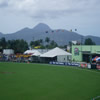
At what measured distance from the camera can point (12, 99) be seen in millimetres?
11492

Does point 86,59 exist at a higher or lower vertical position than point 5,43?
lower

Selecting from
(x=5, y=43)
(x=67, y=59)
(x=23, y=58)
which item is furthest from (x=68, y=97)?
(x=5, y=43)

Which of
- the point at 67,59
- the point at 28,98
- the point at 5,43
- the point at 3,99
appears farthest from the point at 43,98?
the point at 5,43

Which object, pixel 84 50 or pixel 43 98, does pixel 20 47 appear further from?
pixel 43 98

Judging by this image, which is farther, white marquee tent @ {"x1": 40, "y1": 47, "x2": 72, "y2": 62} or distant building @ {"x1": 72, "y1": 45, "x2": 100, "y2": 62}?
white marquee tent @ {"x1": 40, "y1": 47, "x2": 72, "y2": 62}

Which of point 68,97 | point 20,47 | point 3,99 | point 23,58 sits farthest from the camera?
point 20,47

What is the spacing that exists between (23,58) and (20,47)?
36316mm

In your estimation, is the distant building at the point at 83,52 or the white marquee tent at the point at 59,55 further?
the white marquee tent at the point at 59,55

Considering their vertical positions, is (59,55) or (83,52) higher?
(83,52)

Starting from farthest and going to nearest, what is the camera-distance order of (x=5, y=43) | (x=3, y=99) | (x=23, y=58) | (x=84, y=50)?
(x=5, y=43)
(x=23, y=58)
(x=84, y=50)
(x=3, y=99)

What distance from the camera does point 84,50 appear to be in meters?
48.0

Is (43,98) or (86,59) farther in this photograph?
(86,59)

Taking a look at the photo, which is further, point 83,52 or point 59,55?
point 59,55

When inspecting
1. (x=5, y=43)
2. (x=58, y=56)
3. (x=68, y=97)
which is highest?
(x=5, y=43)
